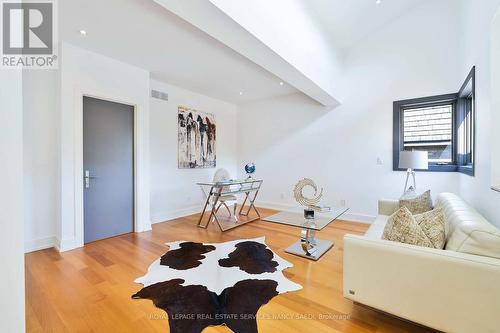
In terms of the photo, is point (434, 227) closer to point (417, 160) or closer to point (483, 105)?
point (483, 105)

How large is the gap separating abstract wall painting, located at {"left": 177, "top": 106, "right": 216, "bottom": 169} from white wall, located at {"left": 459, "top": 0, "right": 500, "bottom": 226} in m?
4.58

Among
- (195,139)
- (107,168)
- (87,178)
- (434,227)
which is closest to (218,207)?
(195,139)

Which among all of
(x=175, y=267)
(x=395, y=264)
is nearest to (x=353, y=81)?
(x=395, y=264)

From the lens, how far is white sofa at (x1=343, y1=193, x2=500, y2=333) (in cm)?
133

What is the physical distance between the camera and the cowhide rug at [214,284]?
1.77 meters

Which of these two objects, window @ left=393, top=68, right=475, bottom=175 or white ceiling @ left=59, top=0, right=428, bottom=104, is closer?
white ceiling @ left=59, top=0, right=428, bottom=104

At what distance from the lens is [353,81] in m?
4.44

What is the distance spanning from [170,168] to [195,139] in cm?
90

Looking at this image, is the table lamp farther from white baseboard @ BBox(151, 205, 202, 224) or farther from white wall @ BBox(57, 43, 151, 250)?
white wall @ BBox(57, 43, 151, 250)

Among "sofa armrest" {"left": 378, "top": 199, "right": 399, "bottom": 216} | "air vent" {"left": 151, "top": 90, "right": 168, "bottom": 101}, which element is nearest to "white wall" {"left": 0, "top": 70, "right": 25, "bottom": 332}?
"sofa armrest" {"left": 378, "top": 199, "right": 399, "bottom": 216}

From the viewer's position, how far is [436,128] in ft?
12.5

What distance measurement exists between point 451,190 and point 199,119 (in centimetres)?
493

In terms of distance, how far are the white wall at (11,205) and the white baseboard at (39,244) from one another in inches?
121

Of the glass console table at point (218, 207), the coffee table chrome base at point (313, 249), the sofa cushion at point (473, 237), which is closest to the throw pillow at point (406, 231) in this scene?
the sofa cushion at point (473, 237)
